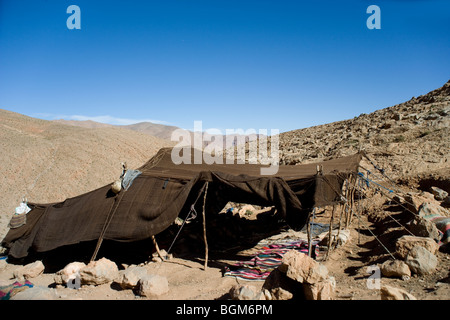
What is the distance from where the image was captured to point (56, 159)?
641 inches

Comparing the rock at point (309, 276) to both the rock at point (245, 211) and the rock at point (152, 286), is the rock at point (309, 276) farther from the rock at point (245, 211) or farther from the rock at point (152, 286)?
the rock at point (245, 211)

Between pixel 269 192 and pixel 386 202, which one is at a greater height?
pixel 269 192

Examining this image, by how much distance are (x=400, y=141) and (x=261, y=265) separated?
1167 centimetres

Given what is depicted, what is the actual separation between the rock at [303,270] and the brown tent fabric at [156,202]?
1.42 m

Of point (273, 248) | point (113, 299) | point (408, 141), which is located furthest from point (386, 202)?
point (113, 299)

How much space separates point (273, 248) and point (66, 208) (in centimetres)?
502

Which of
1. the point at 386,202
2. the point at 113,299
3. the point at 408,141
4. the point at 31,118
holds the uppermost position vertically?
the point at 31,118

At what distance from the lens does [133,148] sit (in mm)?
20141

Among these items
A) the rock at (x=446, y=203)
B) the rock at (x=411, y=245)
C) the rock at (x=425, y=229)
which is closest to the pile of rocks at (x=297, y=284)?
the rock at (x=411, y=245)

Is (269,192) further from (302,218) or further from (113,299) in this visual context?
(113,299)

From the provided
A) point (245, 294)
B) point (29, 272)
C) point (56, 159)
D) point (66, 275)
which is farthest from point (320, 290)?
point (56, 159)

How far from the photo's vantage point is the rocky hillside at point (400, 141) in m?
11.7

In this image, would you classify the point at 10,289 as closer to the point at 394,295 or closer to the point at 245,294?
the point at 245,294

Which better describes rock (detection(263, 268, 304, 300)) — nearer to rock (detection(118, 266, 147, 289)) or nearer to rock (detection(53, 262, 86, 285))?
rock (detection(118, 266, 147, 289))
